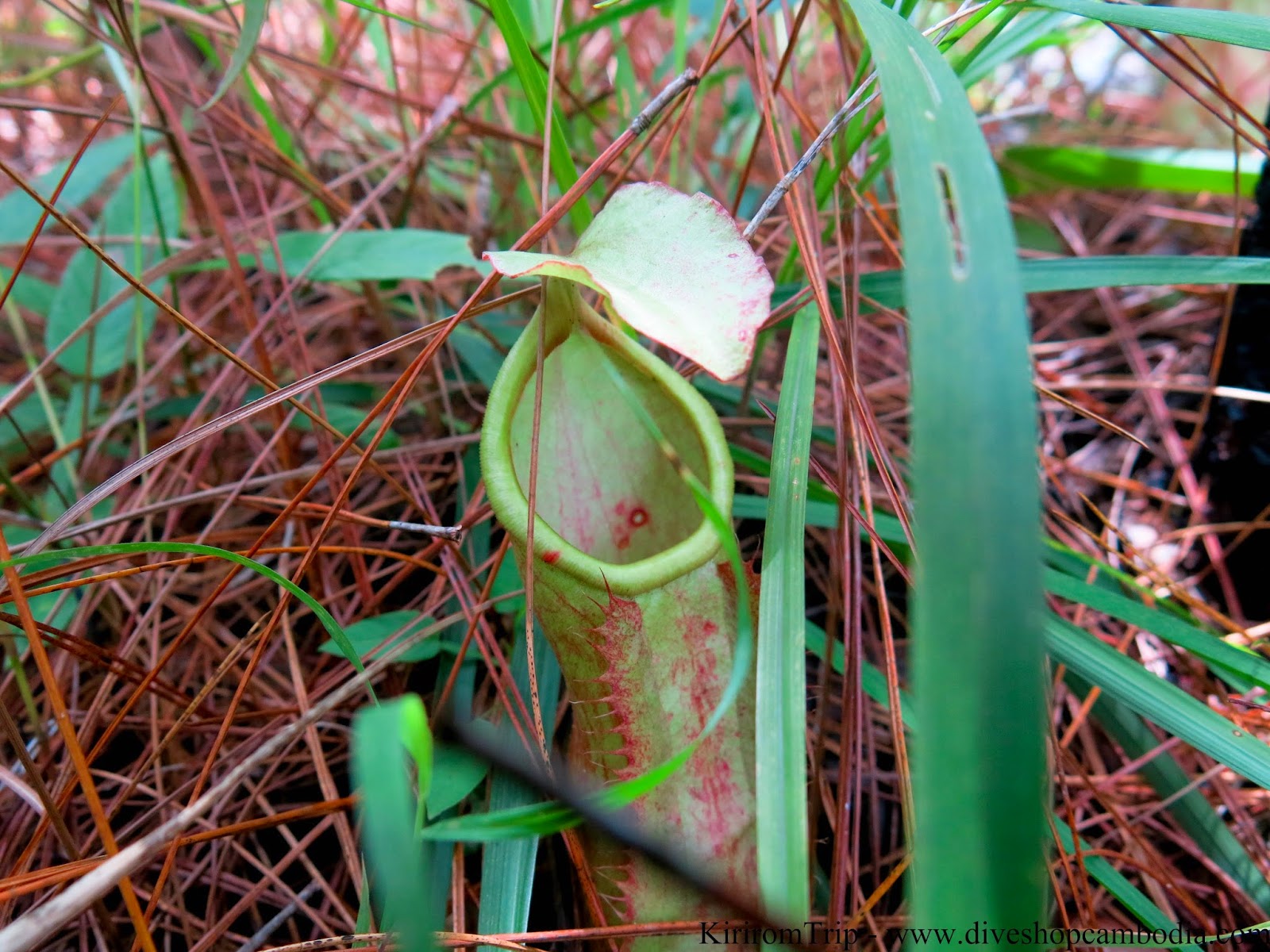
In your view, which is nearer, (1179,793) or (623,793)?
(623,793)

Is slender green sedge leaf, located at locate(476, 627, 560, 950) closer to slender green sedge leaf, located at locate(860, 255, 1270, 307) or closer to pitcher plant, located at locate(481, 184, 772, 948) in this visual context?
pitcher plant, located at locate(481, 184, 772, 948)

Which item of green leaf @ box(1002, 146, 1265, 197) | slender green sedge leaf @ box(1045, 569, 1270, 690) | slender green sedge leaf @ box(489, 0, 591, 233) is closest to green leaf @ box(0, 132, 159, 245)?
slender green sedge leaf @ box(489, 0, 591, 233)

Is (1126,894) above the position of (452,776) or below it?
below

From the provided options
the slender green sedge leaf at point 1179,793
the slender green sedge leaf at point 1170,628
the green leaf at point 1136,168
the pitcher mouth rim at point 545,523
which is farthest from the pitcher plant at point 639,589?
the green leaf at point 1136,168

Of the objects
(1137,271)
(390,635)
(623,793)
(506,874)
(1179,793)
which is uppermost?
(1137,271)

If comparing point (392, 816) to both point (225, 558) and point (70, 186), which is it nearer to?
point (225, 558)

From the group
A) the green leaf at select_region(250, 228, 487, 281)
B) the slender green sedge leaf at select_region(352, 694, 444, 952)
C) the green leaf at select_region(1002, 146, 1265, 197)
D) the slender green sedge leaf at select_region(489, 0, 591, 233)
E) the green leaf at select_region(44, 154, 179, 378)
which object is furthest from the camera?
the green leaf at select_region(1002, 146, 1265, 197)

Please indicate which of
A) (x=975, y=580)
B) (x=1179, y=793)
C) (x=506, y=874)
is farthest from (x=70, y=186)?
(x=1179, y=793)

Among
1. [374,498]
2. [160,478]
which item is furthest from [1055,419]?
[160,478]
